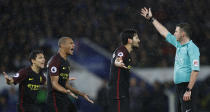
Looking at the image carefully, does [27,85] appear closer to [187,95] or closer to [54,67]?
[54,67]

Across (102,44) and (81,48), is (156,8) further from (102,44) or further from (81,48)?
(81,48)

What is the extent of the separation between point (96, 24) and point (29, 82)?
10.4 metres

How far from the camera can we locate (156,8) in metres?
17.6

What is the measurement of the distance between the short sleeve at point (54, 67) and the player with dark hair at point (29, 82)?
111cm

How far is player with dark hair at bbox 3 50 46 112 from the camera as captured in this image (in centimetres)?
774

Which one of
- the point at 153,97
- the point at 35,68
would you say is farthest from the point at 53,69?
the point at 153,97

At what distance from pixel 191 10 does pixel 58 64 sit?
1274cm

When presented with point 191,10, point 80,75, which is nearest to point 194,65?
point 80,75

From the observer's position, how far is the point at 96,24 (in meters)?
18.0

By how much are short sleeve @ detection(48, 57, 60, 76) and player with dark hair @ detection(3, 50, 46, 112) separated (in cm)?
111

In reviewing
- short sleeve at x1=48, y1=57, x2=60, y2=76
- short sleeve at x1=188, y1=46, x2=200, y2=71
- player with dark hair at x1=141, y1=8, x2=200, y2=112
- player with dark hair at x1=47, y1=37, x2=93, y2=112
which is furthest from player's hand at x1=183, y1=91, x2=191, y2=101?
short sleeve at x1=48, y1=57, x2=60, y2=76

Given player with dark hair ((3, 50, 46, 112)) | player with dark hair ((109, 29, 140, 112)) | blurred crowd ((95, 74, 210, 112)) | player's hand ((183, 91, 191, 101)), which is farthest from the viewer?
blurred crowd ((95, 74, 210, 112))

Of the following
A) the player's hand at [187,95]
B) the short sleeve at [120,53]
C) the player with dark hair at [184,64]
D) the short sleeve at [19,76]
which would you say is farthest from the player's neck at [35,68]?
the player's hand at [187,95]

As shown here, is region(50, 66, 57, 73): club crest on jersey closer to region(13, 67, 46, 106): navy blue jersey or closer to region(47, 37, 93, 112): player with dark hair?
region(47, 37, 93, 112): player with dark hair
